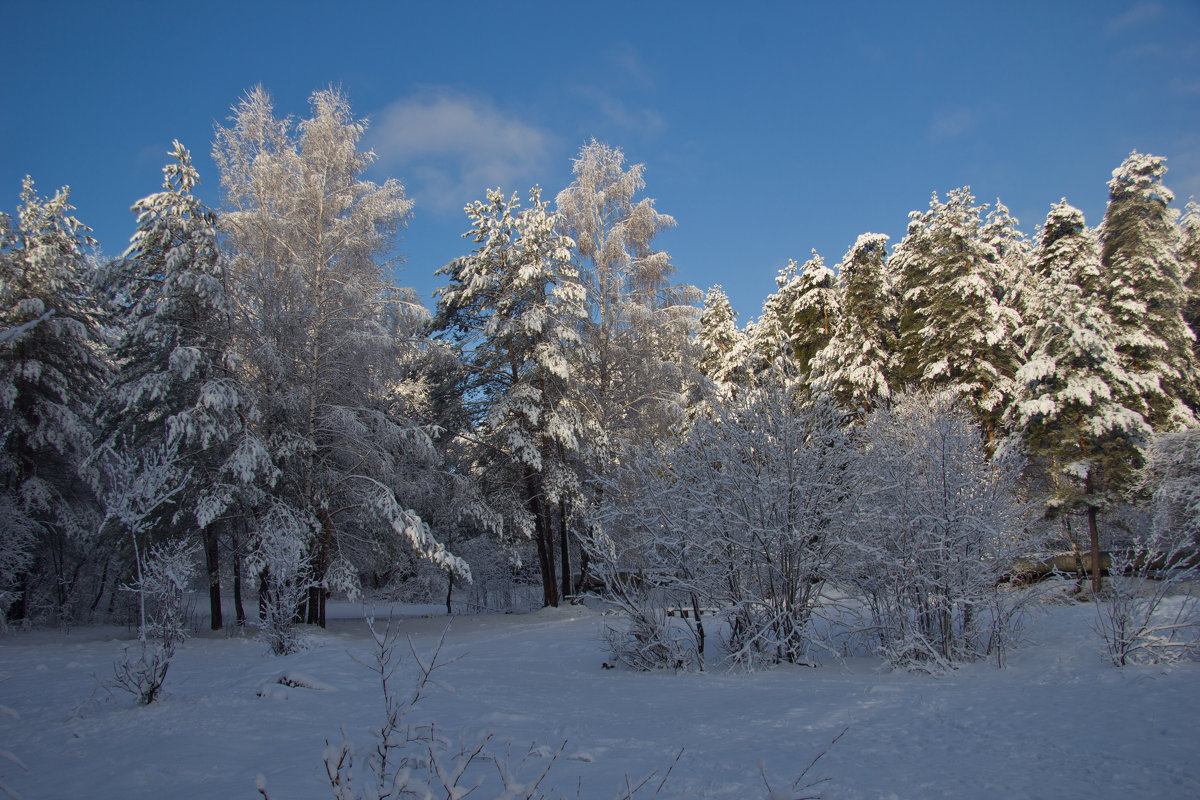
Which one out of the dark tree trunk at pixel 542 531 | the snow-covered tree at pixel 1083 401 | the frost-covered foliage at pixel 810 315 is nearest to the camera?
the snow-covered tree at pixel 1083 401

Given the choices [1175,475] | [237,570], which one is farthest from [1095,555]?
[237,570]

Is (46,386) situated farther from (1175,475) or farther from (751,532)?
(1175,475)

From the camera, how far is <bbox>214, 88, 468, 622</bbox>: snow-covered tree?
45.4 feet

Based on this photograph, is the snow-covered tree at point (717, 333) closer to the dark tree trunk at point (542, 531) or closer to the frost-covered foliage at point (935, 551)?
the dark tree trunk at point (542, 531)

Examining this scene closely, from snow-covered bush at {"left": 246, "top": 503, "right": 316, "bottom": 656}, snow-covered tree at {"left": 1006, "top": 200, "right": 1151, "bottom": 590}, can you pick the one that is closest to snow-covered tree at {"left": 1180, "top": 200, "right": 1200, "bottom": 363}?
snow-covered tree at {"left": 1006, "top": 200, "right": 1151, "bottom": 590}

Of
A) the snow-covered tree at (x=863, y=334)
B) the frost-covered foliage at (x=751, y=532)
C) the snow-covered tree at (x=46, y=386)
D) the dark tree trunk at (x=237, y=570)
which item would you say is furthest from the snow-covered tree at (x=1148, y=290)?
the snow-covered tree at (x=46, y=386)

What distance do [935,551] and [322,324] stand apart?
1306 cm

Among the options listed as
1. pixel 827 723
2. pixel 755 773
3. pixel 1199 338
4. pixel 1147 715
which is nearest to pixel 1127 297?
pixel 1199 338

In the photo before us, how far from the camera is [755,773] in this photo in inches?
152

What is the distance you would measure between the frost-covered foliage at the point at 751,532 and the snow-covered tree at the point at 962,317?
1290 centimetres

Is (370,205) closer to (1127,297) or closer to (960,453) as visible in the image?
(960,453)

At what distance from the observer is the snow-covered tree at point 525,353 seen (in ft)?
54.1

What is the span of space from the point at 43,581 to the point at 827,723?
22.4 meters

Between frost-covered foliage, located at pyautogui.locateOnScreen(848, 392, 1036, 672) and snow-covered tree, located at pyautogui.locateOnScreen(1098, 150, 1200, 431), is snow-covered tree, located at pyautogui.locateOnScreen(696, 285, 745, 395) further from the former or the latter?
frost-covered foliage, located at pyautogui.locateOnScreen(848, 392, 1036, 672)
